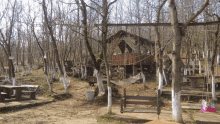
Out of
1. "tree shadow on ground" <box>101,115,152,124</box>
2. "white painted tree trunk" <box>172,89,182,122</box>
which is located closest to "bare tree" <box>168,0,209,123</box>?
"white painted tree trunk" <box>172,89,182,122</box>

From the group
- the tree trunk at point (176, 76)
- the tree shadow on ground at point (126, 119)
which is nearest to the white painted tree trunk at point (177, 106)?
the tree trunk at point (176, 76)

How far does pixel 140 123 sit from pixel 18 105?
686 centimetres

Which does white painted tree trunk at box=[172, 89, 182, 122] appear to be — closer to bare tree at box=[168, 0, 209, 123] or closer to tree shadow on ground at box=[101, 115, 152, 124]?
bare tree at box=[168, 0, 209, 123]

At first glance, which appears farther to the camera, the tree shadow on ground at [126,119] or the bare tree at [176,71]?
the tree shadow on ground at [126,119]

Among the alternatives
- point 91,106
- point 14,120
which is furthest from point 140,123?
point 14,120

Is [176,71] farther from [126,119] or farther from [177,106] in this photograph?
[126,119]

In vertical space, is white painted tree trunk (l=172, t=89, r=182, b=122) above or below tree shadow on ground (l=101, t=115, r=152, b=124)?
above

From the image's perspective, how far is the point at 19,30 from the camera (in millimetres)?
22406

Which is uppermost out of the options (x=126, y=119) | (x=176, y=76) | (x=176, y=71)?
(x=176, y=71)

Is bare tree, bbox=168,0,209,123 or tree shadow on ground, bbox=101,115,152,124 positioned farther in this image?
tree shadow on ground, bbox=101,115,152,124

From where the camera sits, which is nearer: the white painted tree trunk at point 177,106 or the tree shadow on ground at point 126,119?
the white painted tree trunk at point 177,106

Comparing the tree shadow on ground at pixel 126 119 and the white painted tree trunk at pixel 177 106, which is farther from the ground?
the white painted tree trunk at pixel 177 106

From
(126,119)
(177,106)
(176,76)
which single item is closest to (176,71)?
(176,76)

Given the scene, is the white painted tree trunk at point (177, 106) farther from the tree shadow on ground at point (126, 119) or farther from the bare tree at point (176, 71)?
the tree shadow on ground at point (126, 119)
